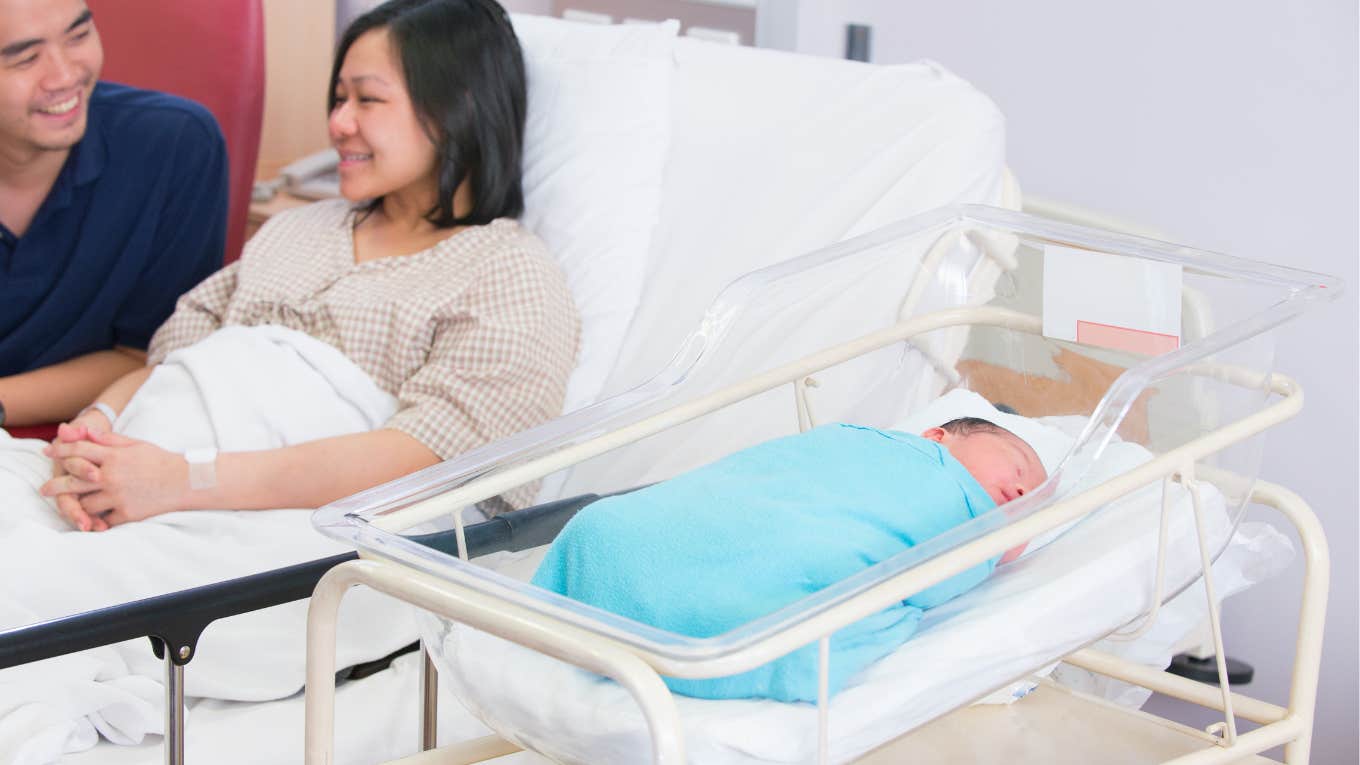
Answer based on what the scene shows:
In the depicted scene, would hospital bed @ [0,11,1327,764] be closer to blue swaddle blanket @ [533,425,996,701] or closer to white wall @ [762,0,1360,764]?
white wall @ [762,0,1360,764]

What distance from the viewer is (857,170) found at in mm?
1741

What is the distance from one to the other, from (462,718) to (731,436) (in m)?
0.36

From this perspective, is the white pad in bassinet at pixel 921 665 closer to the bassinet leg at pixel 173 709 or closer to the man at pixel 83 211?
the bassinet leg at pixel 173 709

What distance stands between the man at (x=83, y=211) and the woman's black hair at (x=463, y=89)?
1.19 feet

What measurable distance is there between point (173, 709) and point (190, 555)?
43cm

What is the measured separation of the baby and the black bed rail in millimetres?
101

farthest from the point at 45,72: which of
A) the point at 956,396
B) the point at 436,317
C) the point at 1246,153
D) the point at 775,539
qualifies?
the point at 1246,153

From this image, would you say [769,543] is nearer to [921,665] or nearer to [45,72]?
[921,665]

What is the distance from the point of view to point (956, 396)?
128 cm

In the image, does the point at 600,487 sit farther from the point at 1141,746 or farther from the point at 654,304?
the point at 654,304

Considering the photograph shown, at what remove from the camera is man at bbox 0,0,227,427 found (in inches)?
75.9

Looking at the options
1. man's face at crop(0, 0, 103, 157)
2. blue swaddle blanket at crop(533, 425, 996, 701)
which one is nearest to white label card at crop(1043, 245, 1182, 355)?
blue swaddle blanket at crop(533, 425, 996, 701)

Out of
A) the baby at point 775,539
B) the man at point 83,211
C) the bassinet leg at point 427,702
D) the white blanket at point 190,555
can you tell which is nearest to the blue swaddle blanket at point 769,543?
the baby at point 775,539

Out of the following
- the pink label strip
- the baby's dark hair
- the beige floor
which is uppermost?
the pink label strip
